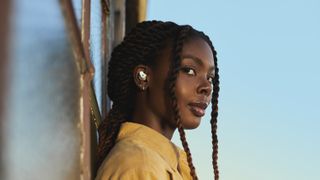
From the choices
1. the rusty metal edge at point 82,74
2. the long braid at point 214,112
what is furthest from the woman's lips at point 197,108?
the rusty metal edge at point 82,74

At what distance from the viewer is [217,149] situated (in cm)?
182

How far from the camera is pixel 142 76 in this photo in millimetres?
1790

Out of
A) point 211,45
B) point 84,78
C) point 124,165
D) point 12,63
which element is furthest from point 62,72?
point 211,45

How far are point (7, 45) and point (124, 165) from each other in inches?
38.3

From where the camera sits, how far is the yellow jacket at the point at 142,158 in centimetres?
150

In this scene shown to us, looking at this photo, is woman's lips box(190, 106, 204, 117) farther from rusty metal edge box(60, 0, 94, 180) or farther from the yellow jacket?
rusty metal edge box(60, 0, 94, 180)

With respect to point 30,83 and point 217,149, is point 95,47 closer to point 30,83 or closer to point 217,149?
point 217,149

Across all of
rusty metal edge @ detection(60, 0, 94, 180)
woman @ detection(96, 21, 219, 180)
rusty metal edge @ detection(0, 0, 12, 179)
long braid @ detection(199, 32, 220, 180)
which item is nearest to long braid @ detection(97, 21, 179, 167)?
woman @ detection(96, 21, 219, 180)

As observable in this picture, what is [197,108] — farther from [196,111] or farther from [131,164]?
[131,164]

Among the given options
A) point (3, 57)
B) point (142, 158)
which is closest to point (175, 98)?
point (142, 158)

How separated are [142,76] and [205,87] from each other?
0.16 m

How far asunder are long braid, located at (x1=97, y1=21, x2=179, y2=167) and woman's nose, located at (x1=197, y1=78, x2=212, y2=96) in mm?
131

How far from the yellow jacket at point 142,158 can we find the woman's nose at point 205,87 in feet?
0.48

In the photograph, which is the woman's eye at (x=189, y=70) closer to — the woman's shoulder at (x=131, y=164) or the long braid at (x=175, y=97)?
the long braid at (x=175, y=97)
